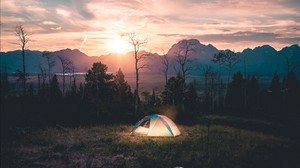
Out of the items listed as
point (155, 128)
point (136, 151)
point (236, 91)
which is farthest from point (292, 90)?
point (136, 151)

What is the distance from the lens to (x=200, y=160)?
21.1 meters

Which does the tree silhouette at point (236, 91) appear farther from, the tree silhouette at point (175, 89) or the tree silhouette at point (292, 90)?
the tree silhouette at point (175, 89)

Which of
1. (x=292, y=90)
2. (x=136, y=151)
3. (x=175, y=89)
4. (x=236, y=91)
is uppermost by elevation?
(x=175, y=89)

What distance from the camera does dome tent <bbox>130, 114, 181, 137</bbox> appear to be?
31.1m

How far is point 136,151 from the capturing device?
23.7 meters

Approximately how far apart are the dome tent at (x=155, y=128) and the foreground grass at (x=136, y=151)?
117cm

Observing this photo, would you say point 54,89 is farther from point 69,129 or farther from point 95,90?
point 69,129

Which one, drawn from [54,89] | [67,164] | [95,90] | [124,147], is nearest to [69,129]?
[124,147]

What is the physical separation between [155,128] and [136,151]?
25.2 feet

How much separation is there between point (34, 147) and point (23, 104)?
19.8 metres

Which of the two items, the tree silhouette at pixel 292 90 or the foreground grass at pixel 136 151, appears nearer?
the foreground grass at pixel 136 151

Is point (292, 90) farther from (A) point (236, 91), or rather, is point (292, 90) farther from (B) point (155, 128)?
(B) point (155, 128)

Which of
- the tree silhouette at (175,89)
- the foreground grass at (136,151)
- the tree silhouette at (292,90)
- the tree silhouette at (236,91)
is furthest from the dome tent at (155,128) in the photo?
the tree silhouette at (236,91)

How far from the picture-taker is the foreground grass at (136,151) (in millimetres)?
20359
